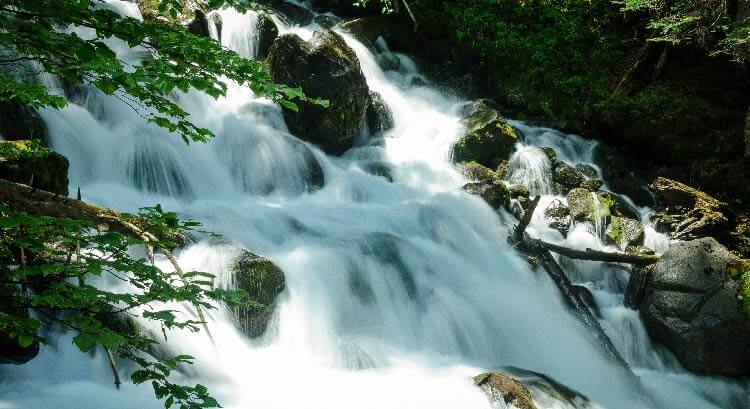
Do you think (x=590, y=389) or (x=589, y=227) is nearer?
(x=590, y=389)

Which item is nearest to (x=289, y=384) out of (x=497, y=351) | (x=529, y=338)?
(x=497, y=351)

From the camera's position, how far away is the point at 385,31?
16.3 meters

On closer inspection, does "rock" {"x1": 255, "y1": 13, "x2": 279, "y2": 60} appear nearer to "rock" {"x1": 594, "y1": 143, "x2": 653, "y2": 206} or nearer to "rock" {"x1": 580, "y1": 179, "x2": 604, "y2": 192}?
"rock" {"x1": 580, "y1": 179, "x2": 604, "y2": 192}

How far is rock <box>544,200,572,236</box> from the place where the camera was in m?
10.1

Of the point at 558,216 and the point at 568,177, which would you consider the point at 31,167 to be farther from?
the point at 568,177

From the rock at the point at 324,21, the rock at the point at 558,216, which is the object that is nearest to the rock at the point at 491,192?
the rock at the point at 558,216

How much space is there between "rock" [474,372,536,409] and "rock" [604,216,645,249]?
18.9 ft

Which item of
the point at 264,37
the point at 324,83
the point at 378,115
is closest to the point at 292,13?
the point at 264,37

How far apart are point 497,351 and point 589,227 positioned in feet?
14.9

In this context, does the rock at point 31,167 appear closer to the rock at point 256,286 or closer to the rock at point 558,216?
the rock at point 256,286

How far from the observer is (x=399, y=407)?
4863mm

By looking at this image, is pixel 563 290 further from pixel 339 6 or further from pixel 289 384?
pixel 339 6

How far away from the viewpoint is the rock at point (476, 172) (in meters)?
11.5

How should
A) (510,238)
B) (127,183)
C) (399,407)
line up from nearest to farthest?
(399,407) → (127,183) → (510,238)
